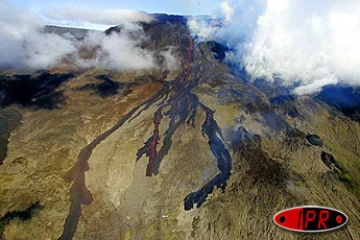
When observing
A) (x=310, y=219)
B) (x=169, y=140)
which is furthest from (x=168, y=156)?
(x=310, y=219)

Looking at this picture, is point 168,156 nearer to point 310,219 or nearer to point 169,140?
point 169,140

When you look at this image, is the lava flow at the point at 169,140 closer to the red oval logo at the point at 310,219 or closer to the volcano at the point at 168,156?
the volcano at the point at 168,156

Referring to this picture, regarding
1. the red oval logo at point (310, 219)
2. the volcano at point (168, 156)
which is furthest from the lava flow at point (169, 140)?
the red oval logo at point (310, 219)

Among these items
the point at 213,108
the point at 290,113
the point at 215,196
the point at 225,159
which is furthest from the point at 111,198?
the point at 290,113

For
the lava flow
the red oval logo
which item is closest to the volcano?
the lava flow

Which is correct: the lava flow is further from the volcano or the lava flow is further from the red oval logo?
the red oval logo

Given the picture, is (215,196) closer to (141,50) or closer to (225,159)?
(225,159)
